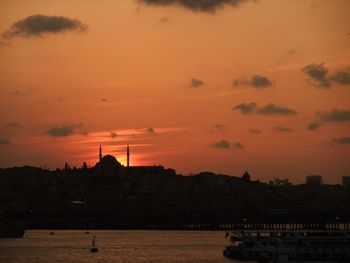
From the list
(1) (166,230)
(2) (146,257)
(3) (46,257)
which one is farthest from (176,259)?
(1) (166,230)

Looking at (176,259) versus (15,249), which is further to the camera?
(15,249)

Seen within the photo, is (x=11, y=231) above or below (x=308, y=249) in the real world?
above

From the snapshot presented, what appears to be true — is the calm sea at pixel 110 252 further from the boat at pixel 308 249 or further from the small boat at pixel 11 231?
the small boat at pixel 11 231

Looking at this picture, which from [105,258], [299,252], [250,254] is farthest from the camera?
[105,258]

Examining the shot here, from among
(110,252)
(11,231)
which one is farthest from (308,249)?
(11,231)

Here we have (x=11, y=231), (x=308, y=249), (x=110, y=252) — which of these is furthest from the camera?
(x=11, y=231)

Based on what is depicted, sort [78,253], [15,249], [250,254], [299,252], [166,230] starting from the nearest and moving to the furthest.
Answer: [299,252] < [250,254] < [78,253] < [15,249] < [166,230]

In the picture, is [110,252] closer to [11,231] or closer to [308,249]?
[308,249]

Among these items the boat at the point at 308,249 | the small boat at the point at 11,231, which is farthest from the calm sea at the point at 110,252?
the small boat at the point at 11,231

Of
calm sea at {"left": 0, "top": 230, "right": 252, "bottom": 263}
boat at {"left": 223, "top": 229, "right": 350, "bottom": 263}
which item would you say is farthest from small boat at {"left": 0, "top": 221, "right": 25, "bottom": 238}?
boat at {"left": 223, "top": 229, "right": 350, "bottom": 263}

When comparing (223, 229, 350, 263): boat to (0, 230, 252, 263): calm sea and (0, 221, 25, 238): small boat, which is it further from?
(0, 221, 25, 238): small boat

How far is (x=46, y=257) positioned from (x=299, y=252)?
30.5 m

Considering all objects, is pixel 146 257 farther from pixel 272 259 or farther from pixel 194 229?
pixel 194 229

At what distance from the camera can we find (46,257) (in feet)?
319
